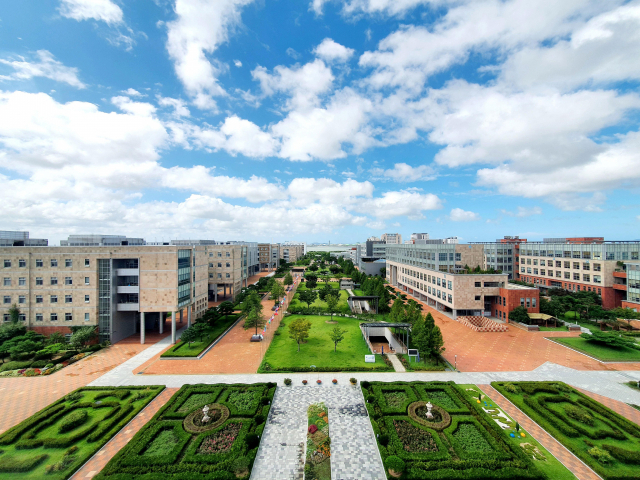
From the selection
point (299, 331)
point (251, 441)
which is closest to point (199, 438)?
point (251, 441)

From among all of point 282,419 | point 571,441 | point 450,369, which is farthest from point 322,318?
point 571,441

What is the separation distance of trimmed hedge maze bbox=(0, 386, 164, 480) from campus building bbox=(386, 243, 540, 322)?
149 ft

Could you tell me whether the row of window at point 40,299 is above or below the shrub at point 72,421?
above

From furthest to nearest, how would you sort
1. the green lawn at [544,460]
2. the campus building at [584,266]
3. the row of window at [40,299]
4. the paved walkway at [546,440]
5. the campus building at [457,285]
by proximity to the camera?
1. the campus building at [584,266]
2. the campus building at [457,285]
3. the row of window at [40,299]
4. the paved walkway at [546,440]
5. the green lawn at [544,460]

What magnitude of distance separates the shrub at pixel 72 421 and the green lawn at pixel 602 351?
49.3 meters

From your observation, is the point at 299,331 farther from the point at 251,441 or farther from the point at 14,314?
the point at 14,314

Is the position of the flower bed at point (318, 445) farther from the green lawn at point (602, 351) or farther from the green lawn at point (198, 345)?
the green lawn at point (602, 351)

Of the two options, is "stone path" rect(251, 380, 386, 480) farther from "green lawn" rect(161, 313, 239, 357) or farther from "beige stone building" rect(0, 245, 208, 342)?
"beige stone building" rect(0, 245, 208, 342)

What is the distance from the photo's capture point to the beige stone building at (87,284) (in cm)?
3612

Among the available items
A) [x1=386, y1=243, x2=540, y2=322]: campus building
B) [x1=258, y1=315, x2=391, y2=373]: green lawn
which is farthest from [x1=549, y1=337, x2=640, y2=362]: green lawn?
[x1=258, y1=315, x2=391, y2=373]: green lawn

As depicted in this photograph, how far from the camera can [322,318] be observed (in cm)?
4778

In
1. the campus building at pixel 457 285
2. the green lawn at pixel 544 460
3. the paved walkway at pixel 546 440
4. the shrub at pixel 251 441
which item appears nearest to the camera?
the green lawn at pixel 544 460

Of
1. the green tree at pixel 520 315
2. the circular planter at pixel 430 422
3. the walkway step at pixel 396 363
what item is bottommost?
the walkway step at pixel 396 363

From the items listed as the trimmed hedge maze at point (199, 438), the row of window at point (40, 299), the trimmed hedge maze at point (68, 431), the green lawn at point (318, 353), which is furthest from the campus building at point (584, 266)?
the row of window at point (40, 299)
